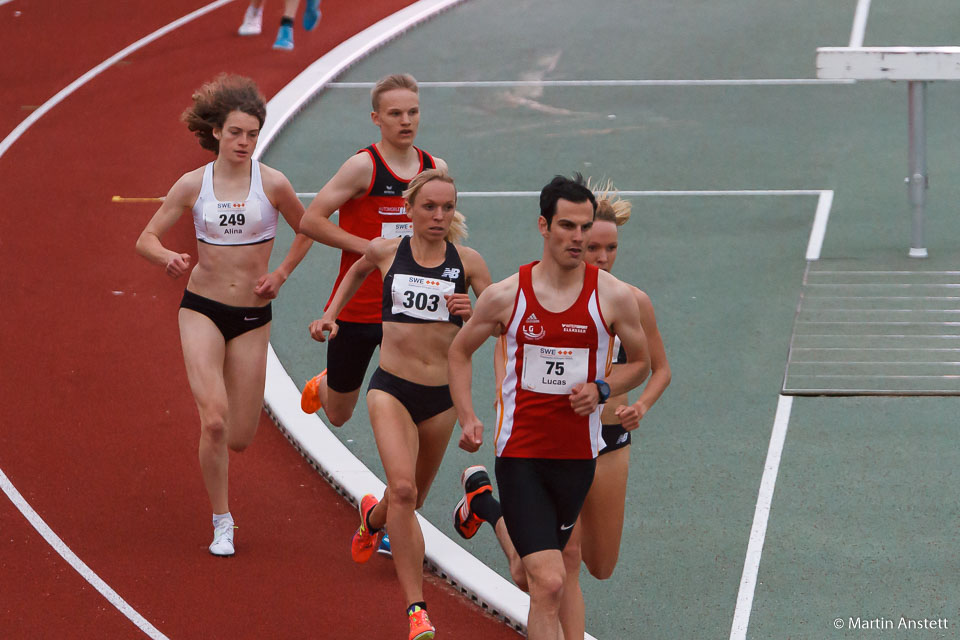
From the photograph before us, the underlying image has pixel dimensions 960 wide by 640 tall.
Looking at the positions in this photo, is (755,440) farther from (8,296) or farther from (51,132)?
(51,132)

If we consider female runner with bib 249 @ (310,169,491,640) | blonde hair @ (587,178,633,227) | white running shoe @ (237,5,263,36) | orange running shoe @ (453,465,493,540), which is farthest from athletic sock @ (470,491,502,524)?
white running shoe @ (237,5,263,36)

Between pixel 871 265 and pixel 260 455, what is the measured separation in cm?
534

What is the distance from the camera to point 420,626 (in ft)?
19.4

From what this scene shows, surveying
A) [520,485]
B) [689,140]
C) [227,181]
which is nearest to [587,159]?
[689,140]

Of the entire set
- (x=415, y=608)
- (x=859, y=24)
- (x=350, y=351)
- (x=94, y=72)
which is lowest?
(x=415, y=608)

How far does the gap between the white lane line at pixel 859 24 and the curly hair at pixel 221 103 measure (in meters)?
11.0

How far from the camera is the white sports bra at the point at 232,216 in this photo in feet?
22.8

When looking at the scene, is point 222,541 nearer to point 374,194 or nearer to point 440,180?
point 374,194

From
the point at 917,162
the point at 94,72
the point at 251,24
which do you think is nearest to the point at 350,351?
the point at 917,162

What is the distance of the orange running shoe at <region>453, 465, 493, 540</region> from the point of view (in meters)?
6.87

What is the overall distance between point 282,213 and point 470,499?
179 cm

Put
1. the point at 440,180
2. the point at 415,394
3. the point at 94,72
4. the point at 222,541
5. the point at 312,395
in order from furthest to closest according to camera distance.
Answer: the point at 94,72, the point at 312,395, the point at 222,541, the point at 415,394, the point at 440,180

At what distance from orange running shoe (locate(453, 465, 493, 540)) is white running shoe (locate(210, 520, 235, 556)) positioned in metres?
1.19

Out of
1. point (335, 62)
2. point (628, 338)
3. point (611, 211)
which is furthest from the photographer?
point (335, 62)
